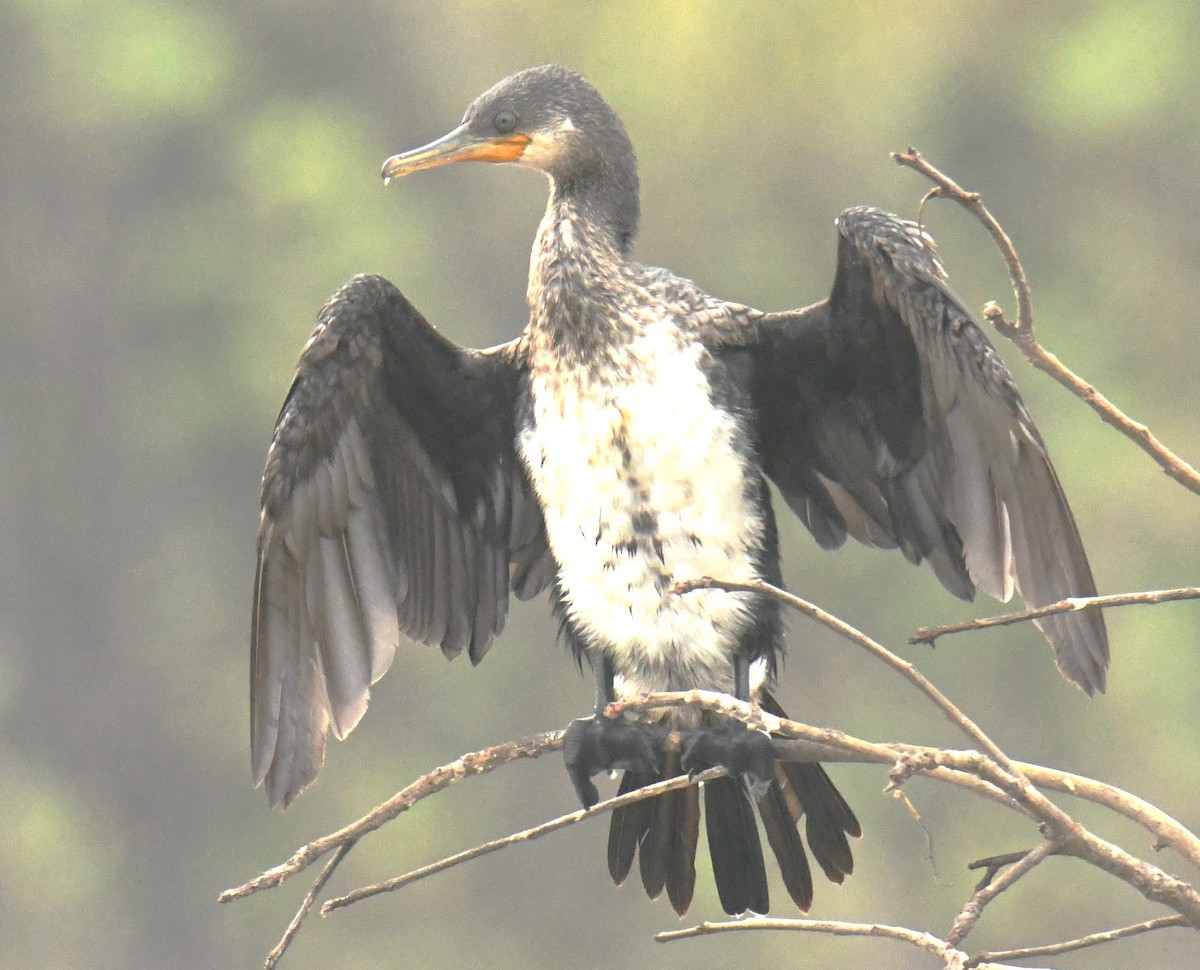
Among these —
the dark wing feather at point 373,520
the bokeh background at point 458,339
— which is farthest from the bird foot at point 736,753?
the bokeh background at point 458,339

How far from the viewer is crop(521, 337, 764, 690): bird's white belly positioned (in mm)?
2541

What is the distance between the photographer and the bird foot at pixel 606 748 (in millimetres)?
2496

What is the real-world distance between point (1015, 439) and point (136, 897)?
9.47m

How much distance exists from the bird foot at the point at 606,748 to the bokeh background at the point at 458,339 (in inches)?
304

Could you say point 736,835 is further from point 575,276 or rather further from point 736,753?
point 575,276

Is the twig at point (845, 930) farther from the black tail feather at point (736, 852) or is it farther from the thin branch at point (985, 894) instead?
the black tail feather at point (736, 852)

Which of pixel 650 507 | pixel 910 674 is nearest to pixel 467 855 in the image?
pixel 910 674

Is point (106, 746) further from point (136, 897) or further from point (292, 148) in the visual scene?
point (292, 148)

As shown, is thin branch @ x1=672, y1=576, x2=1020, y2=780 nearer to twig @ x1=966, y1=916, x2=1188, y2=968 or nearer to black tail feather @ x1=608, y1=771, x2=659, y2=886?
twig @ x1=966, y1=916, x2=1188, y2=968

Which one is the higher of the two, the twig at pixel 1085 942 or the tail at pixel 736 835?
the tail at pixel 736 835

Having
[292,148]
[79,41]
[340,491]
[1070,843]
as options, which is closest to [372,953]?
[292,148]

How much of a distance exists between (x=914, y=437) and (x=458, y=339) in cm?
778

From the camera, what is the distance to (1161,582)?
35.4ft

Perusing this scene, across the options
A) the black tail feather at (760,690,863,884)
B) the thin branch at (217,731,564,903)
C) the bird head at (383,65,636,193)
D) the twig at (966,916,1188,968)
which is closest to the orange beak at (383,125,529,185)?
the bird head at (383,65,636,193)
